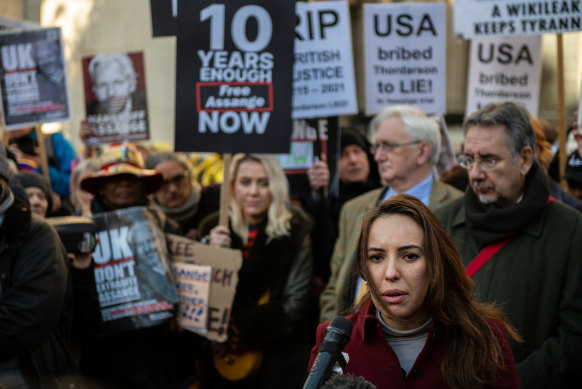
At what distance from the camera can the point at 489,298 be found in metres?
3.49

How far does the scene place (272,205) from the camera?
16.3 ft

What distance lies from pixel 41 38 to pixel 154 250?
115 inches

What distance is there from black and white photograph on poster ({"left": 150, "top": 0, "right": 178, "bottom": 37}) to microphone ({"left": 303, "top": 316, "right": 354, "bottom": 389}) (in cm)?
334

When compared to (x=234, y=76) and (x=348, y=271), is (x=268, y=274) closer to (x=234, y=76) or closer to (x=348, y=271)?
(x=348, y=271)

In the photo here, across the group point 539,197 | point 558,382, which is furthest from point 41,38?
point 558,382

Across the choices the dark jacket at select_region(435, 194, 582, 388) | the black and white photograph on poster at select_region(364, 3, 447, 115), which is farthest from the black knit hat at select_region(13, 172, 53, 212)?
the dark jacket at select_region(435, 194, 582, 388)

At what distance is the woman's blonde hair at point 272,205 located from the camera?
4879 mm

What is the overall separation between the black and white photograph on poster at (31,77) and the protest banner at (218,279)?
→ 8.97 feet

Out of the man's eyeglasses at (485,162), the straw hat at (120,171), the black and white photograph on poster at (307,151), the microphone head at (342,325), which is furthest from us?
the black and white photograph on poster at (307,151)

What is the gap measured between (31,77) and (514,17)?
4.14 m

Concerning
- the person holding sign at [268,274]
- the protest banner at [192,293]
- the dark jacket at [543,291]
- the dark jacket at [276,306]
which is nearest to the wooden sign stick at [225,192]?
the person holding sign at [268,274]

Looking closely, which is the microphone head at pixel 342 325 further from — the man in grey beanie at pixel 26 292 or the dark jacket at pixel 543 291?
the man in grey beanie at pixel 26 292

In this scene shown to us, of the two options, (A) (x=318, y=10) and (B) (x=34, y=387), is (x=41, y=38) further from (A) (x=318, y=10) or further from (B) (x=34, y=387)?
(B) (x=34, y=387)

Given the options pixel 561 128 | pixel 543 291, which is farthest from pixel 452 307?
pixel 561 128
